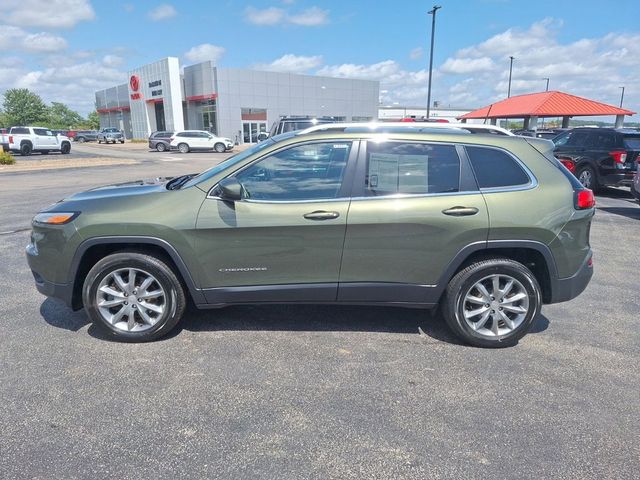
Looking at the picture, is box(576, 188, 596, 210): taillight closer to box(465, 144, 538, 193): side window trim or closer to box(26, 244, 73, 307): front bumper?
box(465, 144, 538, 193): side window trim

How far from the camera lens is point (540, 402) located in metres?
2.96

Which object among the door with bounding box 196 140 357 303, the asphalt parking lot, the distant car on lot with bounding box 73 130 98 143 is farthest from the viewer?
the distant car on lot with bounding box 73 130 98 143

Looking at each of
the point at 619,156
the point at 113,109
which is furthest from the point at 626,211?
the point at 113,109

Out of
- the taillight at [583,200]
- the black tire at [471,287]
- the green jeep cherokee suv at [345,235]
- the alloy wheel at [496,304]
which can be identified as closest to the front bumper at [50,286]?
the green jeep cherokee suv at [345,235]

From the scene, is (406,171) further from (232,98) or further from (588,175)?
(232,98)

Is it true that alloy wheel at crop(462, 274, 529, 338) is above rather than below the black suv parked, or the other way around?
below

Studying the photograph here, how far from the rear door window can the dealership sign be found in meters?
55.7

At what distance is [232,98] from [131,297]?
4315 cm

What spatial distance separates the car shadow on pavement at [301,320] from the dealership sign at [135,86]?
2143 inches

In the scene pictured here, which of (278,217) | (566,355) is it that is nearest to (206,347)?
(278,217)

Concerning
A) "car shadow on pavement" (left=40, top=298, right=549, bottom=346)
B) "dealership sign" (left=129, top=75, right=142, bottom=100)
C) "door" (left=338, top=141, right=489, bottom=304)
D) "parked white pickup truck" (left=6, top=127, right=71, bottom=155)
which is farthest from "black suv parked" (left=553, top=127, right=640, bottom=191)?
"dealership sign" (left=129, top=75, right=142, bottom=100)

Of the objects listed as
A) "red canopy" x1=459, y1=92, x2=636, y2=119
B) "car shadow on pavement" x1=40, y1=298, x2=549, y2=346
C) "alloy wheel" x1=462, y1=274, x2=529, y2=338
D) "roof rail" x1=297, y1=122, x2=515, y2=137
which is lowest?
"car shadow on pavement" x1=40, y1=298, x2=549, y2=346

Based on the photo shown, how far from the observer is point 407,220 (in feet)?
11.3

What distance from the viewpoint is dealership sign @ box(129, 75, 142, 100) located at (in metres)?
52.0
